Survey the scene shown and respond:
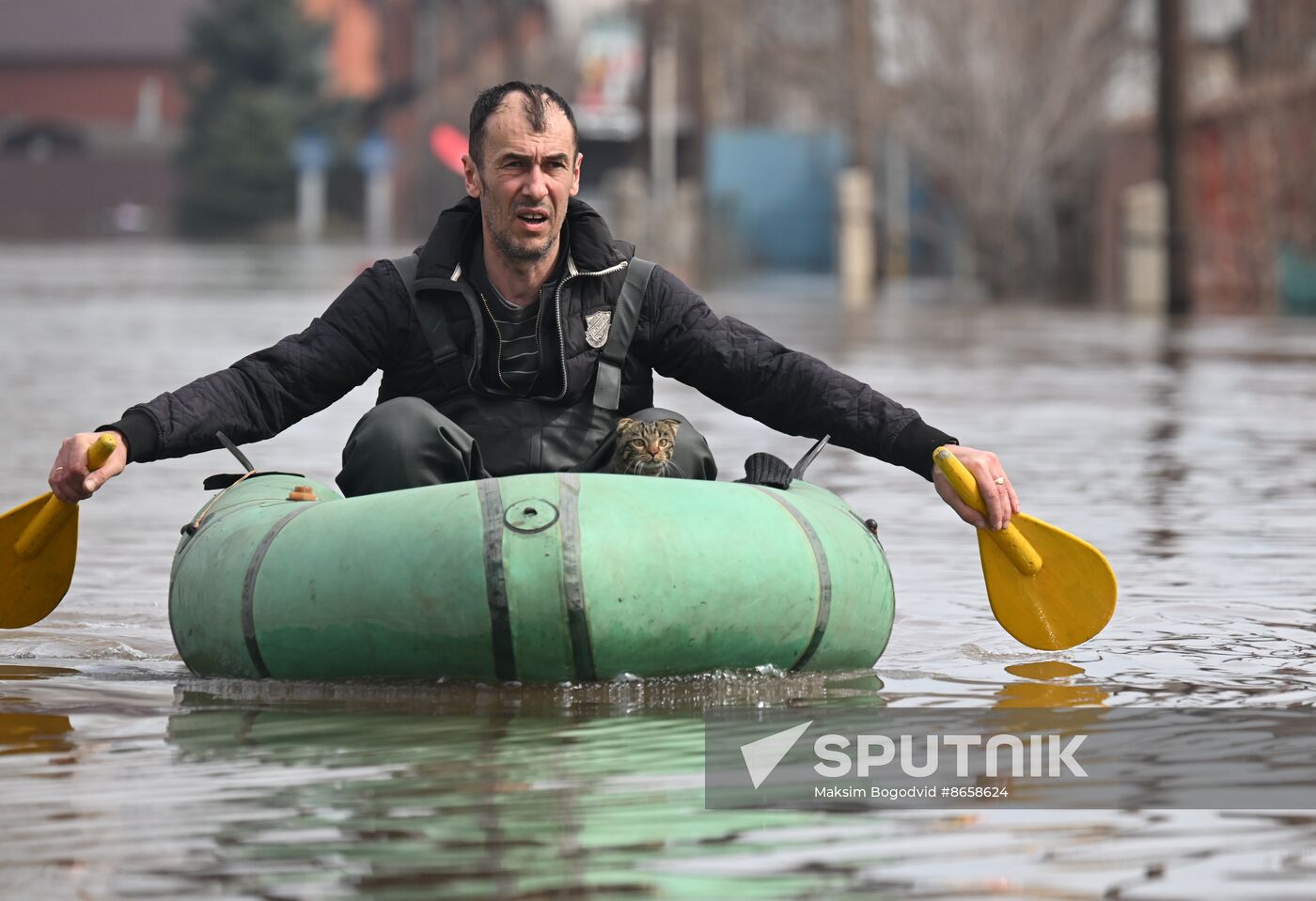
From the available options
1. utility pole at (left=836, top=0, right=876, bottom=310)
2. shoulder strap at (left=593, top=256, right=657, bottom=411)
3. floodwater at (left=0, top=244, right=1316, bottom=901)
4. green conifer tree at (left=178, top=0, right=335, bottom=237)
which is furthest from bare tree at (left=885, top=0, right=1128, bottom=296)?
green conifer tree at (left=178, top=0, right=335, bottom=237)

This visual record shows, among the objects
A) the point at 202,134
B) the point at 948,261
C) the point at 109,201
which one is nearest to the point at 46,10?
the point at 109,201

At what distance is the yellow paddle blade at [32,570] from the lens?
700 centimetres

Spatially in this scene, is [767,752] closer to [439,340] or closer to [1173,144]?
[439,340]

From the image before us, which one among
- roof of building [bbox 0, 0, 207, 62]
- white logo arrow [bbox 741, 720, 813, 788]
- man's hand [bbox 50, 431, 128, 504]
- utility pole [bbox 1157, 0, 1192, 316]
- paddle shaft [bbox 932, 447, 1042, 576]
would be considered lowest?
white logo arrow [bbox 741, 720, 813, 788]

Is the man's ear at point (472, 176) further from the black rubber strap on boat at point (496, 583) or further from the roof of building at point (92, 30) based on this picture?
the roof of building at point (92, 30)

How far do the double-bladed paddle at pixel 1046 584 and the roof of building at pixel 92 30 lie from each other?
4521 inches

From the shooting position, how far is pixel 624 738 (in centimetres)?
553

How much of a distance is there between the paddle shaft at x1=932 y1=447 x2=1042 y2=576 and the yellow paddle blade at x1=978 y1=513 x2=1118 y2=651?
0.05m

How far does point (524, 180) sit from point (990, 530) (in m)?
1.39

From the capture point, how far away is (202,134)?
9056 cm

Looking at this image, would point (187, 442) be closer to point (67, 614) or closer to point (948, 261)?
point (67, 614)

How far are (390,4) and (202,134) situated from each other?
1989cm

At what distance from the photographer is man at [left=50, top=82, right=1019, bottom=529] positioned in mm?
6684

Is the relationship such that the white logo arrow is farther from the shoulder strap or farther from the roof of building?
the roof of building
